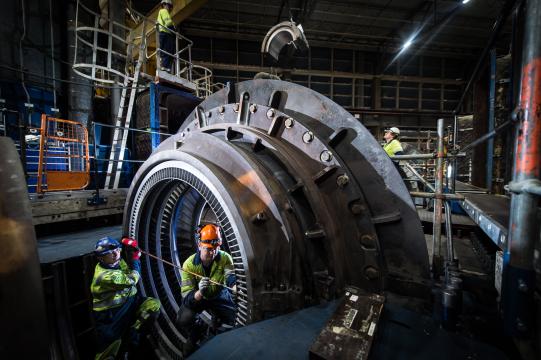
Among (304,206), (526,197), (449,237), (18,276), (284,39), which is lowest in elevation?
(449,237)

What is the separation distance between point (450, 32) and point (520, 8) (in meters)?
13.9

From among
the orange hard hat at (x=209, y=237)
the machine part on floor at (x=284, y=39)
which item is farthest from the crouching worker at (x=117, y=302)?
the machine part on floor at (x=284, y=39)

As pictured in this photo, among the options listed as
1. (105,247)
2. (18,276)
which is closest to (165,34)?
(105,247)

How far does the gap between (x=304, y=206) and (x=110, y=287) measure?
2615 mm

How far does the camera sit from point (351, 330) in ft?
3.74

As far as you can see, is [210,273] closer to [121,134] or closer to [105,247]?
[105,247]

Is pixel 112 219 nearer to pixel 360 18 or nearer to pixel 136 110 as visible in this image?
pixel 136 110

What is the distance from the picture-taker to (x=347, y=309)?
1.27 m

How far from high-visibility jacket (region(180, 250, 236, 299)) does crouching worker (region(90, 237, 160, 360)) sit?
606mm

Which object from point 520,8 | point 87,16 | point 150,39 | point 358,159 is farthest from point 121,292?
point 87,16

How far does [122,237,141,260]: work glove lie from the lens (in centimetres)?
286

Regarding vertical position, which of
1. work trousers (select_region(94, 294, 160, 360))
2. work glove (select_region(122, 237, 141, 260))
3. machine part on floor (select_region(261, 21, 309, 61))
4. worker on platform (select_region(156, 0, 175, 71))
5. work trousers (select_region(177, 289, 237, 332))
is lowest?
work trousers (select_region(94, 294, 160, 360))

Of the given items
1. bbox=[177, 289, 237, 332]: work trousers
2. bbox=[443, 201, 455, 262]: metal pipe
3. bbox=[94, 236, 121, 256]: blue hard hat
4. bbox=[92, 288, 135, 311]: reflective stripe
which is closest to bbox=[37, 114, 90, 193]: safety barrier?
bbox=[94, 236, 121, 256]: blue hard hat

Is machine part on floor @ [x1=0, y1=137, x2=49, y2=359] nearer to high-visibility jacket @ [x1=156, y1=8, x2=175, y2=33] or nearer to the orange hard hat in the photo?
the orange hard hat
